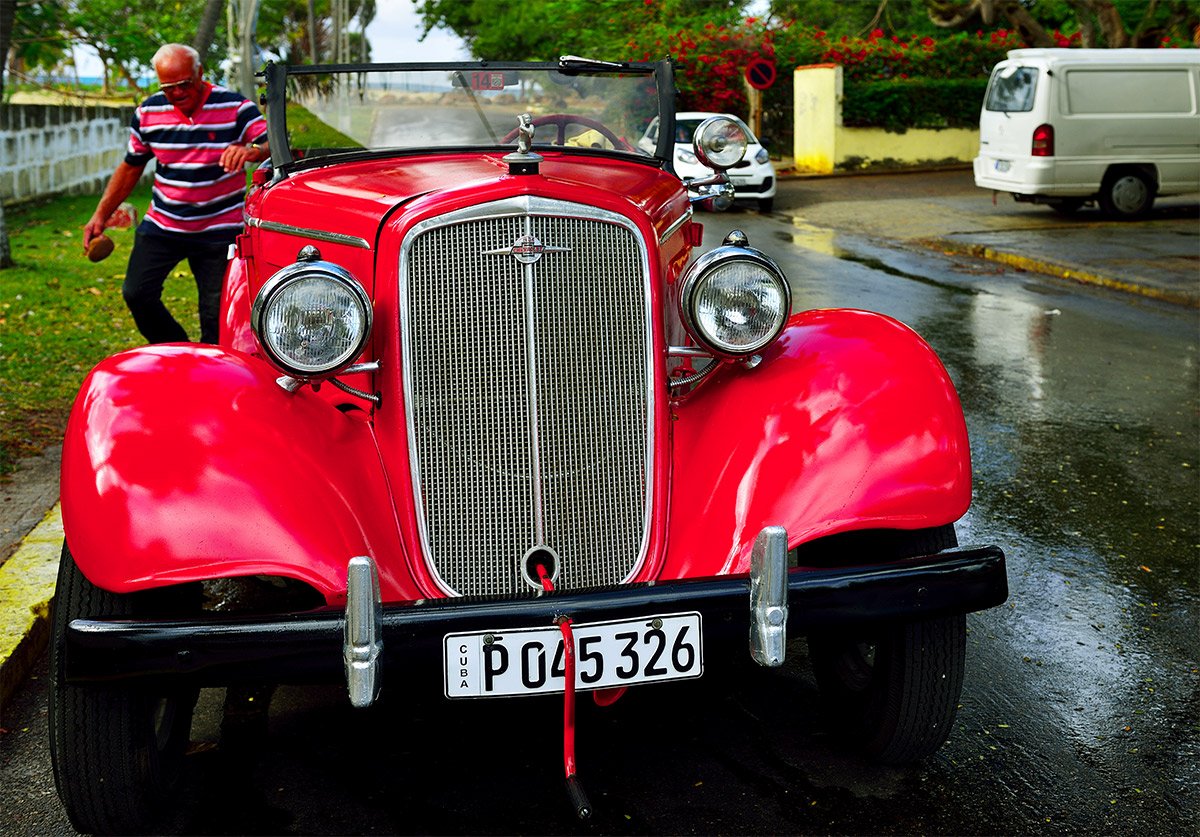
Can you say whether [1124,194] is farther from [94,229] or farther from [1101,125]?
[94,229]

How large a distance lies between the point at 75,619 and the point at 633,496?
1346 mm

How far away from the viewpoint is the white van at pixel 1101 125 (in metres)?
16.8

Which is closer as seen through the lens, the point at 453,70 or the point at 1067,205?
the point at 453,70

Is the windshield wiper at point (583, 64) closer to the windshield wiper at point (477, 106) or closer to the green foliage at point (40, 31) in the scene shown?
the windshield wiper at point (477, 106)

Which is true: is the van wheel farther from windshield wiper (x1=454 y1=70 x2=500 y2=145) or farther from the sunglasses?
windshield wiper (x1=454 y1=70 x2=500 y2=145)

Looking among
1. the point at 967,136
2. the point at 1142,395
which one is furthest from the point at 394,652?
the point at 967,136

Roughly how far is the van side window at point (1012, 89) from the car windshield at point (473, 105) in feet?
44.6

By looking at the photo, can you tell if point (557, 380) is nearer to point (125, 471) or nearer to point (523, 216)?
point (523, 216)

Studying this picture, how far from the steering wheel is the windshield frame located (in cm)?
9

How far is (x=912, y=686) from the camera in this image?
10.7 feet

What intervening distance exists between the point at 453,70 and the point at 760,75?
72.0 ft

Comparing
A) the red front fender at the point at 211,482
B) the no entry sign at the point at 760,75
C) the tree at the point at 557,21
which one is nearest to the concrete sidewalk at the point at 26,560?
the red front fender at the point at 211,482

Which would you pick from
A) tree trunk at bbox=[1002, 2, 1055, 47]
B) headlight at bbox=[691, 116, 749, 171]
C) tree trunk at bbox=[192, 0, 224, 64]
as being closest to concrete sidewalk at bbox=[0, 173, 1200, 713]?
headlight at bbox=[691, 116, 749, 171]

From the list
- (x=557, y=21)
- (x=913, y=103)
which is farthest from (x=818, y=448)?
(x=557, y=21)
